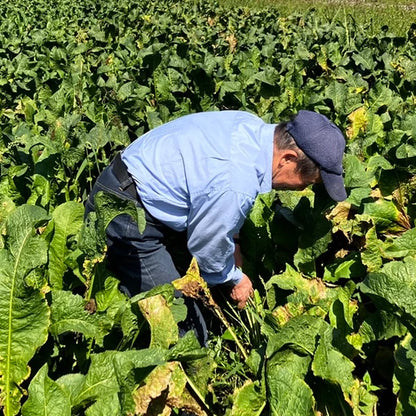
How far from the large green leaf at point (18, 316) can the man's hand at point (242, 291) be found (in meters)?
1.38

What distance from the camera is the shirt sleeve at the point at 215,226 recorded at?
8.95 ft

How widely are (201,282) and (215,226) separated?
27cm

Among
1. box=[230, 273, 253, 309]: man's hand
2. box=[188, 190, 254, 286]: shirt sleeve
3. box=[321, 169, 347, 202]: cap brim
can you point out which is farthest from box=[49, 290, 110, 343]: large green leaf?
box=[321, 169, 347, 202]: cap brim

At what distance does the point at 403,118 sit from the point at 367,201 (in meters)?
0.95

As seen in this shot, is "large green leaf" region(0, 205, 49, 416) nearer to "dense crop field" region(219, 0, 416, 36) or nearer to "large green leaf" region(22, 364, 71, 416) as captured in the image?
"large green leaf" region(22, 364, 71, 416)

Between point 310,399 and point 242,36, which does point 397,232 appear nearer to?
point 310,399

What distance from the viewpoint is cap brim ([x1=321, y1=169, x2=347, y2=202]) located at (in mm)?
2820

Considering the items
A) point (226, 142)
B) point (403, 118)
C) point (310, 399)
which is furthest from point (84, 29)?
point (310, 399)

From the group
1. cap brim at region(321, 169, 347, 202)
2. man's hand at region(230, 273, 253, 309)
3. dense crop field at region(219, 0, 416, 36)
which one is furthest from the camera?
dense crop field at region(219, 0, 416, 36)

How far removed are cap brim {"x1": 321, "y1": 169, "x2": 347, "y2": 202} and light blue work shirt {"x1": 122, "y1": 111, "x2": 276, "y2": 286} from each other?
26 centimetres

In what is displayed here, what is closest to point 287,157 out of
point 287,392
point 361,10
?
point 287,392

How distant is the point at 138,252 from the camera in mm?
3254

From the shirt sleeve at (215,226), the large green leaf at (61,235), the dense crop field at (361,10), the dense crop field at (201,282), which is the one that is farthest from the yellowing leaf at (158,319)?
the dense crop field at (361,10)

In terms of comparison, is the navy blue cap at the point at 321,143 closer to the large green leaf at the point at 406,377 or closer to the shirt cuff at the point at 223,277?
the shirt cuff at the point at 223,277
